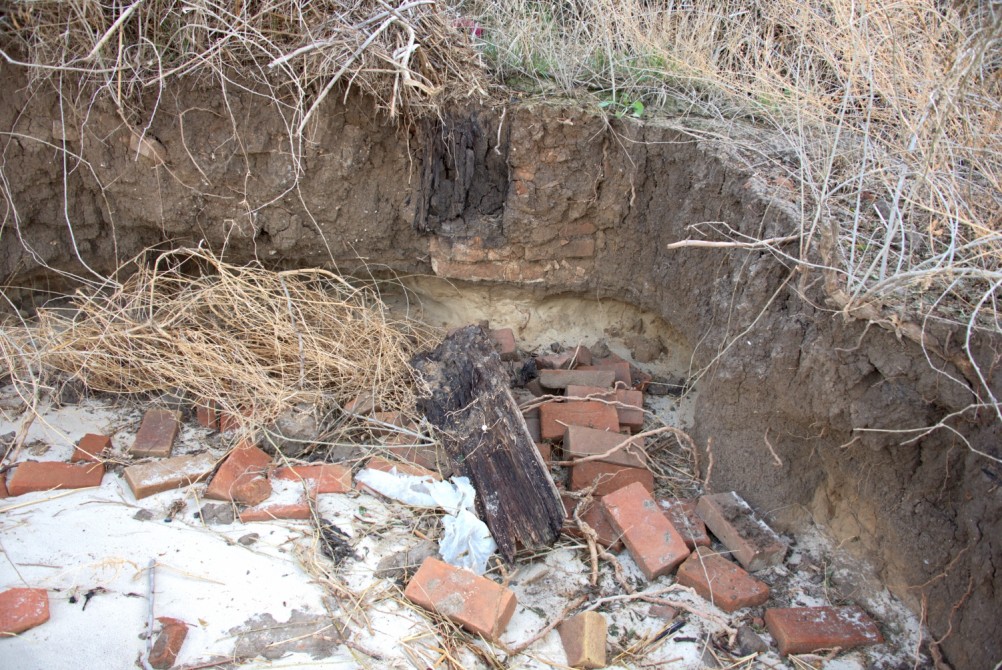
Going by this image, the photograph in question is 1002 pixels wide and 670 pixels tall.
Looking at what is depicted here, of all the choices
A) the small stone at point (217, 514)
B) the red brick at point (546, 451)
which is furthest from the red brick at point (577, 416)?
the small stone at point (217, 514)

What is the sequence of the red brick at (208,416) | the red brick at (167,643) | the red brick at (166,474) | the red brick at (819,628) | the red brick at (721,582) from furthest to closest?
the red brick at (208,416)
the red brick at (166,474)
the red brick at (721,582)
the red brick at (819,628)
the red brick at (167,643)

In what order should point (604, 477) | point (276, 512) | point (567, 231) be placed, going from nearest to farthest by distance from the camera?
point (276, 512), point (604, 477), point (567, 231)

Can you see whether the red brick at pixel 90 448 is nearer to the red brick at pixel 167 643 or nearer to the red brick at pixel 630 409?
the red brick at pixel 167 643

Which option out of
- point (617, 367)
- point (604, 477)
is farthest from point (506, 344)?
point (604, 477)

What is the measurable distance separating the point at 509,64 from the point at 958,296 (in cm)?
246

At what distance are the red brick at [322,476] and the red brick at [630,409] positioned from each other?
4.27 feet

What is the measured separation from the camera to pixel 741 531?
2.91m

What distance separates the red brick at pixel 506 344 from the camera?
3961mm

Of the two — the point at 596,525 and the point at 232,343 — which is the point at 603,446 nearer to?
the point at 596,525

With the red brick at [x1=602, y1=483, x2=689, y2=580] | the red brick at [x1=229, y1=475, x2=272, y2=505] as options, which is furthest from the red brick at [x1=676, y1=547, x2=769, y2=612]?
the red brick at [x1=229, y1=475, x2=272, y2=505]

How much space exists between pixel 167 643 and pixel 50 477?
1053mm

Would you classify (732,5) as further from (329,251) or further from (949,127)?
(329,251)

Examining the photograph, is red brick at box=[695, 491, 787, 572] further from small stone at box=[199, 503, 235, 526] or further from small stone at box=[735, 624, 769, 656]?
small stone at box=[199, 503, 235, 526]

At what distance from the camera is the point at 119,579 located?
2.47m
